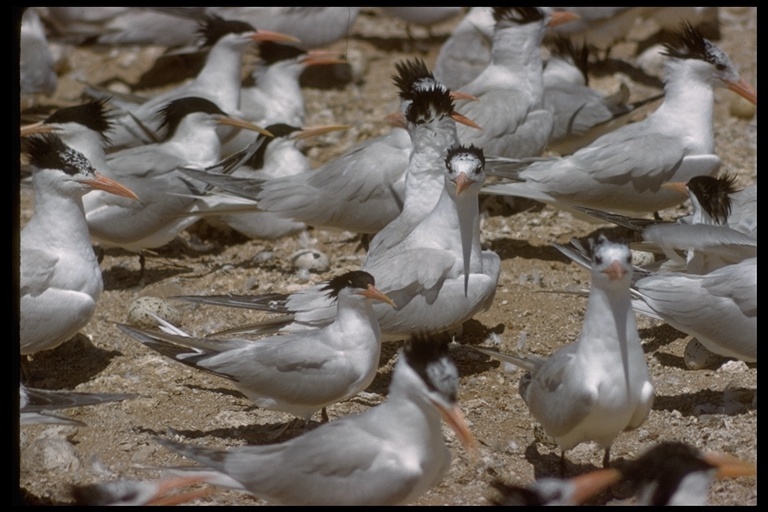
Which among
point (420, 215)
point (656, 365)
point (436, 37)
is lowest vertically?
point (436, 37)

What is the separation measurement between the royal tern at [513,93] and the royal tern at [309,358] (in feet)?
7.38

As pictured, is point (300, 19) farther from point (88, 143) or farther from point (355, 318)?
point (355, 318)

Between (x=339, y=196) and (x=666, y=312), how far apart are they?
6.32 feet

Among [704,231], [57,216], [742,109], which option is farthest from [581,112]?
[57,216]

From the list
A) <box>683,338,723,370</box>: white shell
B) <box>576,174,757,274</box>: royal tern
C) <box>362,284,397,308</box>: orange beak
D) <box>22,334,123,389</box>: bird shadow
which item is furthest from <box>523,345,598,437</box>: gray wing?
<box>22,334,123,389</box>: bird shadow

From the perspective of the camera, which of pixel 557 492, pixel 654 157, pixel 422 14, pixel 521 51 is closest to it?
pixel 557 492

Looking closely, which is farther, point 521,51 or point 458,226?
point 521,51

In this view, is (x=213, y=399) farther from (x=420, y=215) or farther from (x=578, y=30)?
(x=578, y=30)

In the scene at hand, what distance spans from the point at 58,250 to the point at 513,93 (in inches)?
111

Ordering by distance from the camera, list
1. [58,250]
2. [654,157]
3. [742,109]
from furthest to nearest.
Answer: [742,109], [654,157], [58,250]

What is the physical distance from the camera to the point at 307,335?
440 cm

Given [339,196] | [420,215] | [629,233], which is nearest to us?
[420,215]

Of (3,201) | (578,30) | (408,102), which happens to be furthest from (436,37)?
(3,201)

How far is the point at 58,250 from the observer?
200 inches
